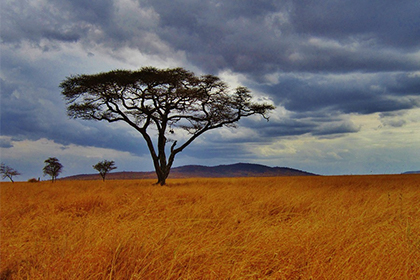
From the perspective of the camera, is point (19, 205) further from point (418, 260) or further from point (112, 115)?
point (112, 115)

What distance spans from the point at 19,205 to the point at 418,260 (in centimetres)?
961

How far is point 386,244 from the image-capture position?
4.09 meters

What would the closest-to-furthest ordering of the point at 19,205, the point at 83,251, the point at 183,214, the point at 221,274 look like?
the point at 221,274, the point at 83,251, the point at 183,214, the point at 19,205

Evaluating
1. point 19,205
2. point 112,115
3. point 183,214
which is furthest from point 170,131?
point 183,214

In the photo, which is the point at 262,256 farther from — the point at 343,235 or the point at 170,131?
the point at 170,131

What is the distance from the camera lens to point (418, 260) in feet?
11.6

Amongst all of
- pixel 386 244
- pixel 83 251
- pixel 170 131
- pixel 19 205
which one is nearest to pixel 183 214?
pixel 83 251

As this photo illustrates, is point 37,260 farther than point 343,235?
No

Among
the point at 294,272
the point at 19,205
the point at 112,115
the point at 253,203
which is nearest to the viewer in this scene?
the point at 294,272

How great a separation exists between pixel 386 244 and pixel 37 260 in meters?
4.83

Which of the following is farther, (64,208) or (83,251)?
(64,208)

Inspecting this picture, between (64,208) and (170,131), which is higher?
(170,131)

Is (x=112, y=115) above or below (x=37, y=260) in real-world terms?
above

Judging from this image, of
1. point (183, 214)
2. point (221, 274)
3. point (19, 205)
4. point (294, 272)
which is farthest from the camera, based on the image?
point (19, 205)
